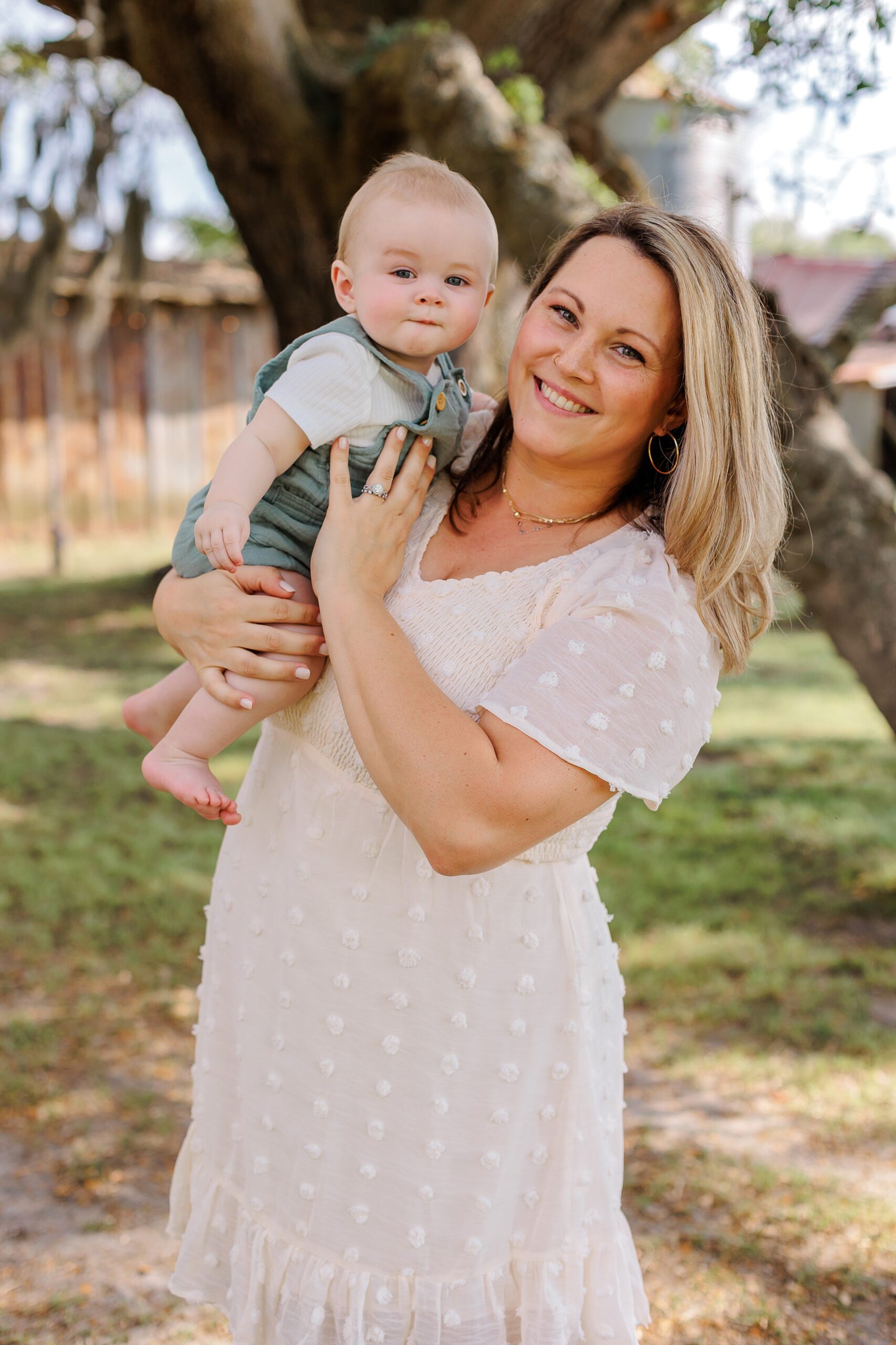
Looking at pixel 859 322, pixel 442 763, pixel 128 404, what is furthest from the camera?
pixel 128 404

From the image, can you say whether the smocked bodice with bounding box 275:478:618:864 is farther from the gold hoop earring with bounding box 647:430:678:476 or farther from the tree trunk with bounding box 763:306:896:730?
the tree trunk with bounding box 763:306:896:730

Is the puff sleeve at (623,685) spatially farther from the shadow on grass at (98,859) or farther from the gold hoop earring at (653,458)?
the shadow on grass at (98,859)

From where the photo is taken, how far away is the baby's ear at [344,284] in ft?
5.93

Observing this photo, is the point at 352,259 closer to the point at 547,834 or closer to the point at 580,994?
the point at 547,834

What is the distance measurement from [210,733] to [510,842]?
0.61 metres

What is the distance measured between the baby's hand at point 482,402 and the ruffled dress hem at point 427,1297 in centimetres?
137

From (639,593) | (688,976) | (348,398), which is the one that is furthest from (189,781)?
(688,976)

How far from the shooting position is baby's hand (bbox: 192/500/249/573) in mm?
1608

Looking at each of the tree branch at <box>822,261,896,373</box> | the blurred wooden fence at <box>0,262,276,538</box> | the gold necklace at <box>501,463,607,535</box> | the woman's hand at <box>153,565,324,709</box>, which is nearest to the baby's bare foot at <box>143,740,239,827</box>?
the woman's hand at <box>153,565,324,709</box>

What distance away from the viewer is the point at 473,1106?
1630 mm

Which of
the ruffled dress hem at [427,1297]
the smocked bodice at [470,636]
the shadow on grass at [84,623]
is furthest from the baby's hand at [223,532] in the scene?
the shadow on grass at [84,623]

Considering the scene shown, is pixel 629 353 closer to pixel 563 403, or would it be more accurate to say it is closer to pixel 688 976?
pixel 563 403

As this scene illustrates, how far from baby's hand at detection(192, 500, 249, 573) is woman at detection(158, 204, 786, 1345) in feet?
0.32

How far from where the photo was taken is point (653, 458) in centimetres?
170
